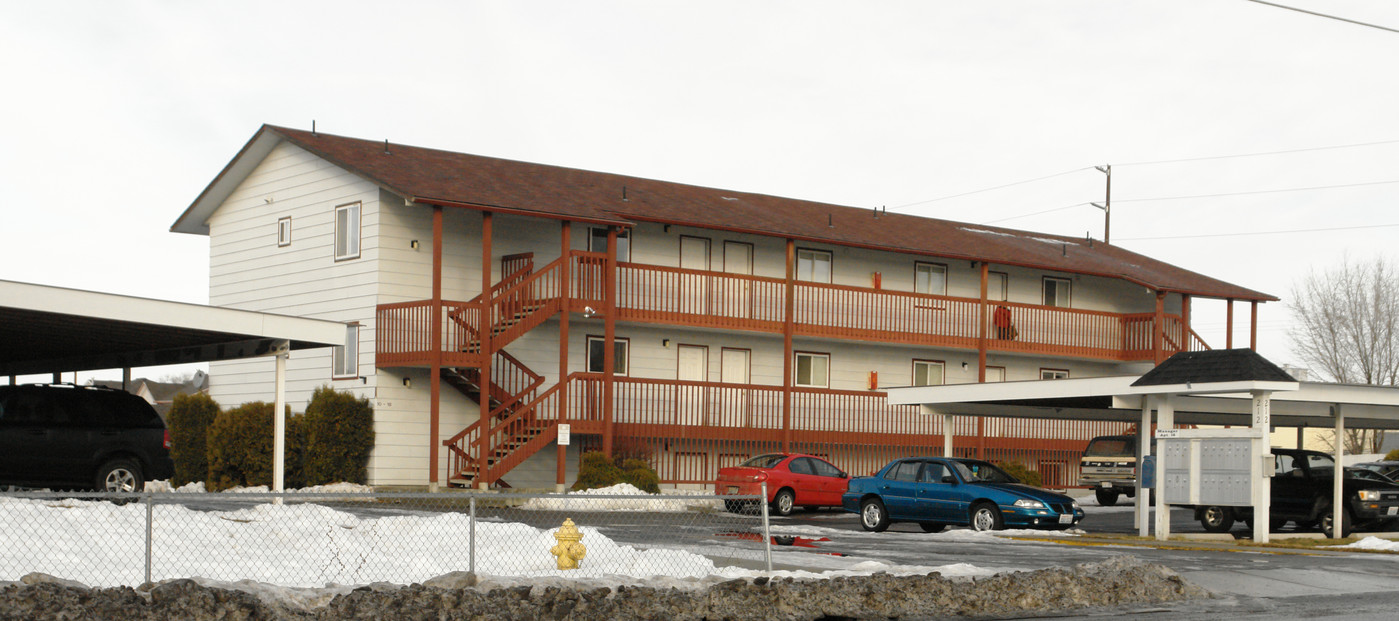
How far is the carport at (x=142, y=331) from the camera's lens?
A: 18188 millimetres

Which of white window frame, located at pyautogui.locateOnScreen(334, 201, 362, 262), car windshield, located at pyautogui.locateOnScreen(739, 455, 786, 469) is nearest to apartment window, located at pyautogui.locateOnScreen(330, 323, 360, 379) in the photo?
white window frame, located at pyautogui.locateOnScreen(334, 201, 362, 262)

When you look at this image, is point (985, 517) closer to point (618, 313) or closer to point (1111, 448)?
point (618, 313)

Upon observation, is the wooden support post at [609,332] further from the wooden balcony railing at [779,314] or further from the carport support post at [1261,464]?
the carport support post at [1261,464]

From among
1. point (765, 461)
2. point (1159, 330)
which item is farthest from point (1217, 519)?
point (1159, 330)

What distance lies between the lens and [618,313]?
32625 millimetres

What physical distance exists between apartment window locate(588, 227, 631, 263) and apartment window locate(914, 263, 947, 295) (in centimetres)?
926

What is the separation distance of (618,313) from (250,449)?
856cm

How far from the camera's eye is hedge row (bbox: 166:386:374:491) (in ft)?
100

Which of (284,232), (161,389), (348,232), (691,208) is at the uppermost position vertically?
(691,208)

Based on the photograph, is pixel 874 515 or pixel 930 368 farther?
pixel 930 368

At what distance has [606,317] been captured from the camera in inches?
1254

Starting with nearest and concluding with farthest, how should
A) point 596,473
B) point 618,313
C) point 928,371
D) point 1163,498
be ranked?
point 1163,498
point 596,473
point 618,313
point 928,371

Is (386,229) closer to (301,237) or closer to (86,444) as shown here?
(301,237)

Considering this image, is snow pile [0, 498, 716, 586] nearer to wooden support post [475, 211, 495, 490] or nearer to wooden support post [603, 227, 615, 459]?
wooden support post [475, 211, 495, 490]
